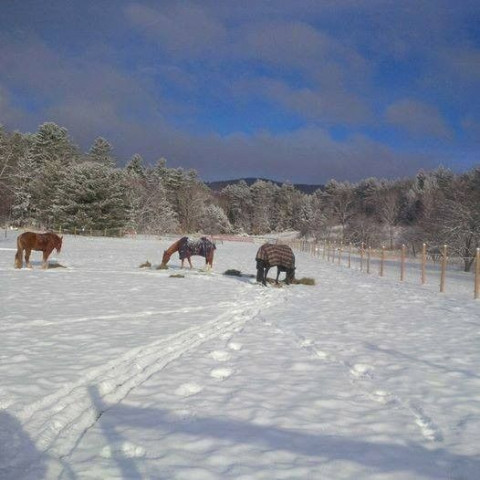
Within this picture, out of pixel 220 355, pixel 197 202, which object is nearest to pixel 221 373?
pixel 220 355

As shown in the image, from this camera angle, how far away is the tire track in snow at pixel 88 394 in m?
3.35

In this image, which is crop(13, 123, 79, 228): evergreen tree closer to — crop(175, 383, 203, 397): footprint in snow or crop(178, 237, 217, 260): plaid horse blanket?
crop(178, 237, 217, 260): plaid horse blanket

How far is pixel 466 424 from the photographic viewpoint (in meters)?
3.78

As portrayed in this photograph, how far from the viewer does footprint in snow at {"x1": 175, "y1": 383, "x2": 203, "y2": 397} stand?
433cm

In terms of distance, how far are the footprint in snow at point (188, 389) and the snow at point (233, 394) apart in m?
0.02

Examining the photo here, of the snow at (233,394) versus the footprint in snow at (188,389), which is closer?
the snow at (233,394)

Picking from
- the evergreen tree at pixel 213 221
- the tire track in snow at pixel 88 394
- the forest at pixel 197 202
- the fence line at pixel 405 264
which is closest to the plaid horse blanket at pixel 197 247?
the fence line at pixel 405 264

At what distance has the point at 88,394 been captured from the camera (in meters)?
4.16

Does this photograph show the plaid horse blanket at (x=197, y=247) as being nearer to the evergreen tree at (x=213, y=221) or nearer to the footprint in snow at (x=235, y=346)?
the footprint in snow at (x=235, y=346)

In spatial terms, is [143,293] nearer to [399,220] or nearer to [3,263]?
[3,263]

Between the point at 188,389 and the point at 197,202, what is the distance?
85115mm

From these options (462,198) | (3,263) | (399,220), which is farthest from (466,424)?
(399,220)

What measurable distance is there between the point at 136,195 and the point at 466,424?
71.2 meters

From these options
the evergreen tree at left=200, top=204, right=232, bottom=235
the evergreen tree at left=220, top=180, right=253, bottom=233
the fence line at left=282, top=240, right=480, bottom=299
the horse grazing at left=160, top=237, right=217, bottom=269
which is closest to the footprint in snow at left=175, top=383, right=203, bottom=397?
the fence line at left=282, top=240, right=480, bottom=299
